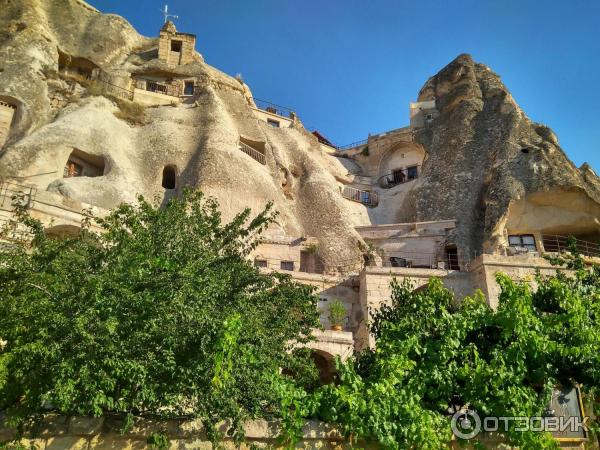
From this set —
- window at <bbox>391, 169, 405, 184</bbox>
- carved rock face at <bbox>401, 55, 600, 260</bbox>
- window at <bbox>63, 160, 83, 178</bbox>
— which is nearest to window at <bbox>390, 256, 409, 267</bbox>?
carved rock face at <bbox>401, 55, 600, 260</bbox>

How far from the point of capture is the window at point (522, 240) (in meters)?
28.7

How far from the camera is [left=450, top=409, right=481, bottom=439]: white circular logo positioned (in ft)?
26.8

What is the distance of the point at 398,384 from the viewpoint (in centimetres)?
843

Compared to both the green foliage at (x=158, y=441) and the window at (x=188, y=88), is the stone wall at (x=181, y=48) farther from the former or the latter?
the green foliage at (x=158, y=441)

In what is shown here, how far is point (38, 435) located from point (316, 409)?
3817mm

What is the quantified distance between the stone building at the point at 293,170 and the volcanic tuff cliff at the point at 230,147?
0.11m

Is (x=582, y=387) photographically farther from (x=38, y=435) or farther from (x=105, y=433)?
(x=38, y=435)

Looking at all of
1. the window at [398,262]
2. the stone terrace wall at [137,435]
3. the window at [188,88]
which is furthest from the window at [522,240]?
the stone terrace wall at [137,435]

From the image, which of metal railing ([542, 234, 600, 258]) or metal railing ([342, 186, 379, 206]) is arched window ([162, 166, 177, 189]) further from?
metal railing ([542, 234, 600, 258])

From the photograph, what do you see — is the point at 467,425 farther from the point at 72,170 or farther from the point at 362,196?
the point at 362,196

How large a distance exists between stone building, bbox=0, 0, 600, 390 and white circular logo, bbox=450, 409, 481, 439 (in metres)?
10.1

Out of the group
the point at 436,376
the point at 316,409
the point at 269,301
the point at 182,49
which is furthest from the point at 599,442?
the point at 182,49

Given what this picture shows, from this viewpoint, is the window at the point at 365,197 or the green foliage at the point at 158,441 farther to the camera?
the window at the point at 365,197

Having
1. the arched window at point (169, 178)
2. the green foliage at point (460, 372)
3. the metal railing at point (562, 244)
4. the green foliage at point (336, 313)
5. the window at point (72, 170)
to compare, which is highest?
the arched window at point (169, 178)
